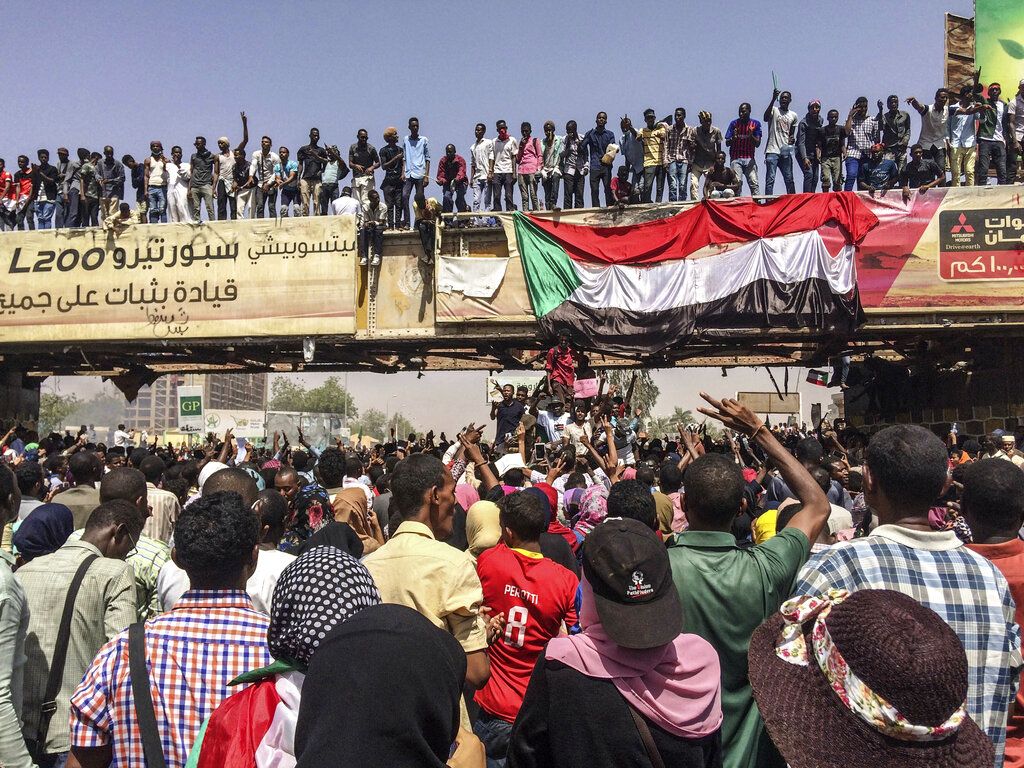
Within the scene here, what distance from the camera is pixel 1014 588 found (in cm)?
291

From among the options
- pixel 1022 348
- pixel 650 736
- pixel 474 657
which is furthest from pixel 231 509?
pixel 1022 348

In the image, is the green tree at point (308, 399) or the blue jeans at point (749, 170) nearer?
the blue jeans at point (749, 170)

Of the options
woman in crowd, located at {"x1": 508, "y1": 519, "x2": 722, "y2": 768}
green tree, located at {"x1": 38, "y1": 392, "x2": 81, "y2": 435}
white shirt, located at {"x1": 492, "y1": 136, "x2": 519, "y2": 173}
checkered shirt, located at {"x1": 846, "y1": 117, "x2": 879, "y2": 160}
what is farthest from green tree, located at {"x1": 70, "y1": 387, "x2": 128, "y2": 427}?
woman in crowd, located at {"x1": 508, "y1": 519, "x2": 722, "y2": 768}

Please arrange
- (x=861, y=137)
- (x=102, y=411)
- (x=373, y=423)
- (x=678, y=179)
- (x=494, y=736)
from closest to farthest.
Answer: (x=494, y=736)
(x=861, y=137)
(x=678, y=179)
(x=373, y=423)
(x=102, y=411)

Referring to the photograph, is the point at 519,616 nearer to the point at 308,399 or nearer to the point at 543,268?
the point at 543,268

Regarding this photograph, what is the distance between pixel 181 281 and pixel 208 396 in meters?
76.0

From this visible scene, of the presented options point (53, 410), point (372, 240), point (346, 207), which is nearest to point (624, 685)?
point (372, 240)

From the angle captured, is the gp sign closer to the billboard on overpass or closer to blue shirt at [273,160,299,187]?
blue shirt at [273,160,299,187]

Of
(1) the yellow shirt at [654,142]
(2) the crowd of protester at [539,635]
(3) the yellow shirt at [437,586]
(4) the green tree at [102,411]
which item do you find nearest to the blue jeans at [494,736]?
(2) the crowd of protester at [539,635]

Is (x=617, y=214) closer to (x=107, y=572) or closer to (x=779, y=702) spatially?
(x=107, y=572)

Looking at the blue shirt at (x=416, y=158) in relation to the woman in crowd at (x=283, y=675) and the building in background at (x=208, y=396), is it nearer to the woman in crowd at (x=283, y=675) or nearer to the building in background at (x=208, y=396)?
the woman in crowd at (x=283, y=675)

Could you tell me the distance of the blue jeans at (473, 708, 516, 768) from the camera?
343 cm

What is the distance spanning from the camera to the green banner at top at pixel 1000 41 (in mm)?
18750

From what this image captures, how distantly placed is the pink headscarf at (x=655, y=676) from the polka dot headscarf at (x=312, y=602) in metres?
0.54
